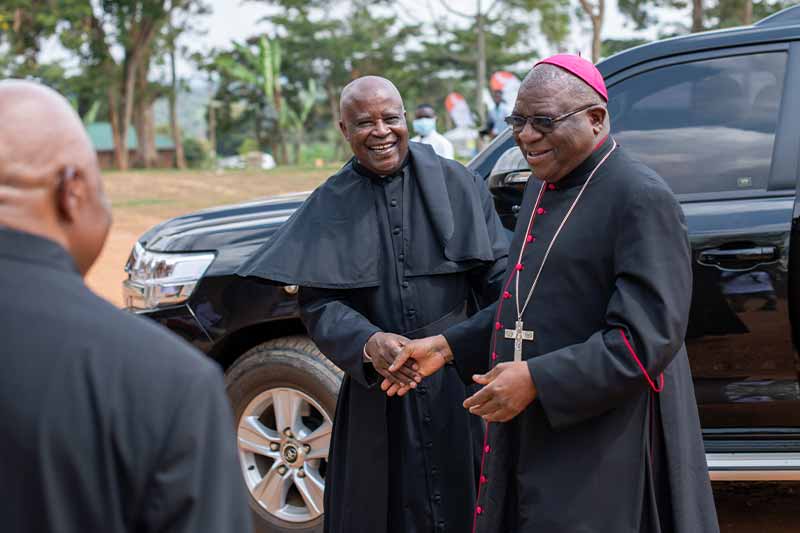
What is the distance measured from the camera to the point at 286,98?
50.8m

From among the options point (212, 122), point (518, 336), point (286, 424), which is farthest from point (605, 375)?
point (212, 122)

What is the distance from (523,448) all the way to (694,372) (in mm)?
1486

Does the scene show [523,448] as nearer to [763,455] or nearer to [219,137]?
[763,455]

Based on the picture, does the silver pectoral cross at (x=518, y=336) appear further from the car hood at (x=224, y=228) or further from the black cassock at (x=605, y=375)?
the car hood at (x=224, y=228)

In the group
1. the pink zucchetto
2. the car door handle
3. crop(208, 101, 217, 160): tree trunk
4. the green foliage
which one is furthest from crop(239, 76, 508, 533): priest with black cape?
crop(208, 101, 217, 160): tree trunk

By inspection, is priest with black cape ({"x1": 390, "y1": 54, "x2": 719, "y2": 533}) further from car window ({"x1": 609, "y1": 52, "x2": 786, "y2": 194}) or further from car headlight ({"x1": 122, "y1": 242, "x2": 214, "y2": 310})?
car headlight ({"x1": 122, "y1": 242, "x2": 214, "y2": 310})

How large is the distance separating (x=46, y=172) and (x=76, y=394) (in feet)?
1.03

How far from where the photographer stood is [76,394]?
1.29 m

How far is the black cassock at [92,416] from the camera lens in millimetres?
1292

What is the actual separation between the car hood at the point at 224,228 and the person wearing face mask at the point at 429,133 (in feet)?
17.1

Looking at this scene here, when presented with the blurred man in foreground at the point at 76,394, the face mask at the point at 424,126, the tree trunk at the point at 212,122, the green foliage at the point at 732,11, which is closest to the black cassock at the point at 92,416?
the blurred man in foreground at the point at 76,394

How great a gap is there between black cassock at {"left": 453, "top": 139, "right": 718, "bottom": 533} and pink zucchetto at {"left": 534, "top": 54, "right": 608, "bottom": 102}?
0.15m

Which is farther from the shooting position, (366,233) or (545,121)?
(366,233)

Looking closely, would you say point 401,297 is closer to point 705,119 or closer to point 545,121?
→ point 545,121
